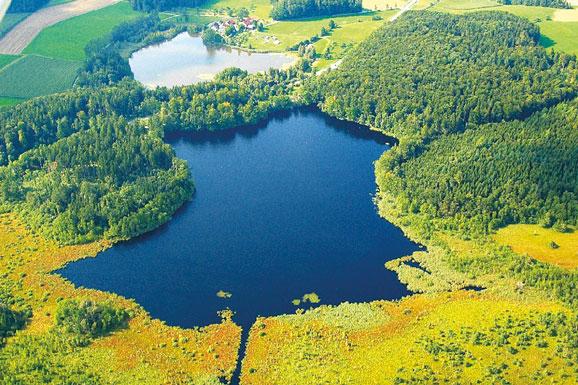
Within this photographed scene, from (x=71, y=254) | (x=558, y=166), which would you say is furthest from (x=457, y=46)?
(x=71, y=254)

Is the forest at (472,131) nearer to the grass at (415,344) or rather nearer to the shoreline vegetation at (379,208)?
the shoreline vegetation at (379,208)

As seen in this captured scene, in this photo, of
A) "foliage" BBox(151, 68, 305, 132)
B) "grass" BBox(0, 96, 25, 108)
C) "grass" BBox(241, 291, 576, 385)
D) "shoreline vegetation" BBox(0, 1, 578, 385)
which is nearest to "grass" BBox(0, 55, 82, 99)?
"grass" BBox(0, 96, 25, 108)

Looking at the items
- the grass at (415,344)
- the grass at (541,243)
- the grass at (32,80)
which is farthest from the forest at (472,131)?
the grass at (32,80)

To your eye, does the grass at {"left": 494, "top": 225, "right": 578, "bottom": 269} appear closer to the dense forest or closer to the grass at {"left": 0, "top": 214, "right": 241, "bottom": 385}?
the dense forest

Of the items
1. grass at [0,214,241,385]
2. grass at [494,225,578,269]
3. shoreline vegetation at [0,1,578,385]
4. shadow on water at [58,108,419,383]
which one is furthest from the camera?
grass at [494,225,578,269]

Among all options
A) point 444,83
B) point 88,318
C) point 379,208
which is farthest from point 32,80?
point 444,83

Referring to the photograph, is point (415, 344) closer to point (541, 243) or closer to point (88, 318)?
point (541, 243)

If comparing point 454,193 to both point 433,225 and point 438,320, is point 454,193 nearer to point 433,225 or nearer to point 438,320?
point 433,225
